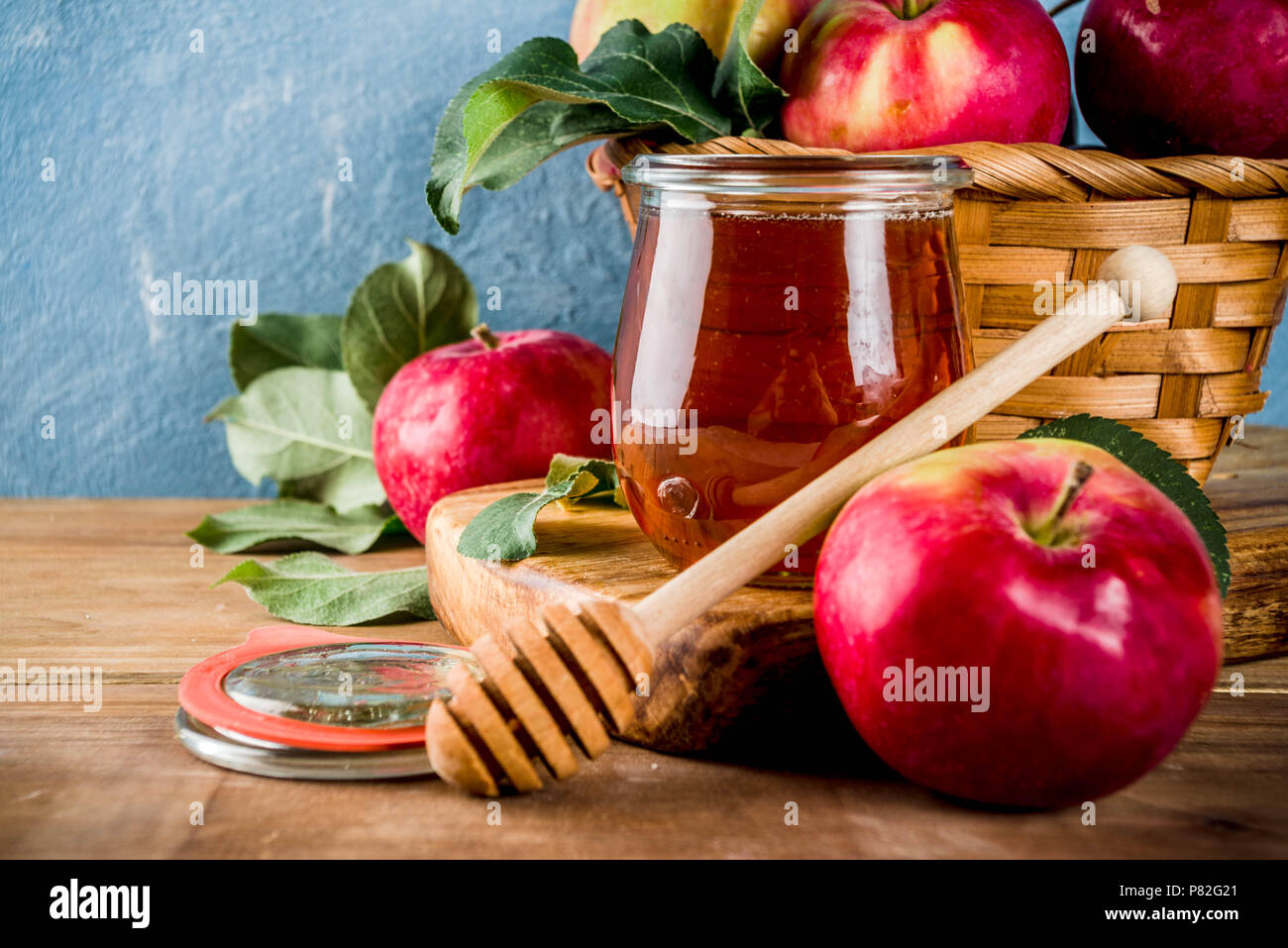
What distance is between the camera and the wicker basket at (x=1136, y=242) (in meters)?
0.55

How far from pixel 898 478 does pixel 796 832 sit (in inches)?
4.8

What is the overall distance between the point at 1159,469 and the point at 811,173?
0.62ft

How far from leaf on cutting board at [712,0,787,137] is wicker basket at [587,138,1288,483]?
5cm

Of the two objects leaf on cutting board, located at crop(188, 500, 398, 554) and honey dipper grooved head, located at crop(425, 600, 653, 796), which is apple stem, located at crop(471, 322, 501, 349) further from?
honey dipper grooved head, located at crop(425, 600, 653, 796)

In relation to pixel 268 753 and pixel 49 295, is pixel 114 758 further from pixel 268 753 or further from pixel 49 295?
pixel 49 295

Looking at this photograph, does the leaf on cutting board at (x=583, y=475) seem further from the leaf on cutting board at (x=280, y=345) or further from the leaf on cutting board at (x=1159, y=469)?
the leaf on cutting board at (x=280, y=345)

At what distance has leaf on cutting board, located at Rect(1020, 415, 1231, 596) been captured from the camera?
1.59ft

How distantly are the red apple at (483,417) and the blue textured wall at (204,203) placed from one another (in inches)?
8.2

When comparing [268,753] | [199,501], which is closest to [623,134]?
[268,753]

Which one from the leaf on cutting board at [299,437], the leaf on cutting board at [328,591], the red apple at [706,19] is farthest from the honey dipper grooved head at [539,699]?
the leaf on cutting board at [299,437]

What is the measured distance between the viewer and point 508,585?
1.79 feet

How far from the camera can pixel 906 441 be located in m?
0.46

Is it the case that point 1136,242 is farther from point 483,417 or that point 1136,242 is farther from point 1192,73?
point 483,417

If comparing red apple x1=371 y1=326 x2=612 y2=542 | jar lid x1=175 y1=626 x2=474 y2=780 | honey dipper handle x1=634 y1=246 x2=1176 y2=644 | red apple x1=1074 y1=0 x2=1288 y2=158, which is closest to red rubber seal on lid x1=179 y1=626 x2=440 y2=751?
jar lid x1=175 y1=626 x2=474 y2=780
